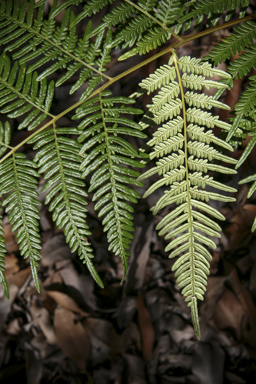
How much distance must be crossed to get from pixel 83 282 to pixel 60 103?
1.51m

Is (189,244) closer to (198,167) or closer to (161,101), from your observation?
(198,167)

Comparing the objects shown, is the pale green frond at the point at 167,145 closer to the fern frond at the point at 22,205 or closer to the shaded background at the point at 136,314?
the fern frond at the point at 22,205

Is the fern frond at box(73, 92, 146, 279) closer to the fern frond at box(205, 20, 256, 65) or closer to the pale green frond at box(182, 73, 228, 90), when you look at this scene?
the pale green frond at box(182, 73, 228, 90)

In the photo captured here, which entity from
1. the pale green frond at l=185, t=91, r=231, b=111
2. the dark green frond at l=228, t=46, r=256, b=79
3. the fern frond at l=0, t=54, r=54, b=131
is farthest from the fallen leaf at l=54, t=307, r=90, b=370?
the dark green frond at l=228, t=46, r=256, b=79

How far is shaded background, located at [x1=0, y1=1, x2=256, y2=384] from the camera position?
205 cm

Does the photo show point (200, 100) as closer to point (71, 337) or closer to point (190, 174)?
point (190, 174)

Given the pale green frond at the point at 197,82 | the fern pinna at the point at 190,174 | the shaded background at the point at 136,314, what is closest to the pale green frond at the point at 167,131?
the fern pinna at the point at 190,174

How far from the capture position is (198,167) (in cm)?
103

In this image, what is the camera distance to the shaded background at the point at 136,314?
6.72 ft

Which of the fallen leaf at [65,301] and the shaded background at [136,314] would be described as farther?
the fallen leaf at [65,301]

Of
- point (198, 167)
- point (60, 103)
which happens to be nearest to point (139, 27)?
point (198, 167)

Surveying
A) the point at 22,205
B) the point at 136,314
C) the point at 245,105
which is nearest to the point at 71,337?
the point at 136,314

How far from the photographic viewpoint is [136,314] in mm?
2189

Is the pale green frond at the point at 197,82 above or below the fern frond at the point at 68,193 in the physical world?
above
